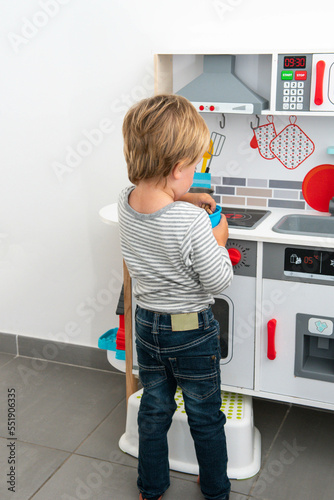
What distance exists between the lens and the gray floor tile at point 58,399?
222 centimetres

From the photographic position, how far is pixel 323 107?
201 cm

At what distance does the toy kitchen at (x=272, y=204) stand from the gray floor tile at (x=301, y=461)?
0.22m

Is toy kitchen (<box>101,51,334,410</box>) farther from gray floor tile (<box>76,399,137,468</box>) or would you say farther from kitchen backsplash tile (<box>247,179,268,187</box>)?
gray floor tile (<box>76,399,137,468</box>)

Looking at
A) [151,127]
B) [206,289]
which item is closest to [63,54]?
[151,127]

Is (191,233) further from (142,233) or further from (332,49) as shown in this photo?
(332,49)

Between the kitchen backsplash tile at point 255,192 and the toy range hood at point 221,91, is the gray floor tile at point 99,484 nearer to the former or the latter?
the kitchen backsplash tile at point 255,192

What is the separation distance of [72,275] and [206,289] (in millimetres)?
1182

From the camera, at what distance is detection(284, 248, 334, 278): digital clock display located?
1.86m

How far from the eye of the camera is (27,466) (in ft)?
6.66

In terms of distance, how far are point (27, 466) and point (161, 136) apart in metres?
1.21

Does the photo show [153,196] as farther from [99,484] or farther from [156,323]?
[99,484]

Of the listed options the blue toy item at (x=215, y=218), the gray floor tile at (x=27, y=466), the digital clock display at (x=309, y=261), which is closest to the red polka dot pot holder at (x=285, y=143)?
the digital clock display at (x=309, y=261)

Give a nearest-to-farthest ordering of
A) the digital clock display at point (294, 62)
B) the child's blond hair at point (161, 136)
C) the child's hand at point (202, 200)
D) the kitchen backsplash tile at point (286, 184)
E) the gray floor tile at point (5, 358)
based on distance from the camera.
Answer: the child's blond hair at point (161, 136)
the child's hand at point (202, 200)
the digital clock display at point (294, 62)
the kitchen backsplash tile at point (286, 184)
the gray floor tile at point (5, 358)

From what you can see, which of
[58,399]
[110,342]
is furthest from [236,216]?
[58,399]
